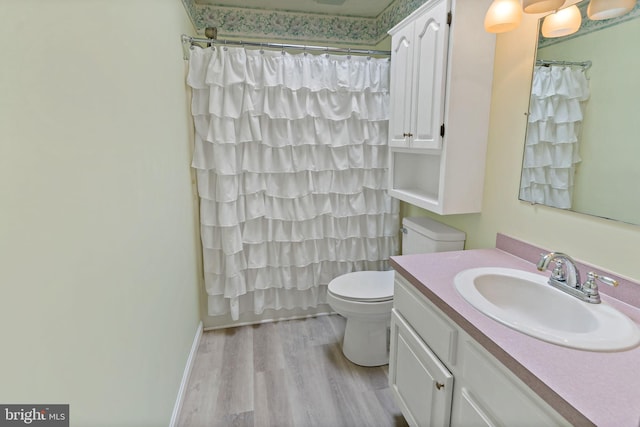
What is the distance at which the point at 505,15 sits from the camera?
4.44 feet

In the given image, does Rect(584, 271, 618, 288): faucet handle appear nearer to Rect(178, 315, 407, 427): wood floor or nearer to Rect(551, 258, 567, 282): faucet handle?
Rect(551, 258, 567, 282): faucet handle

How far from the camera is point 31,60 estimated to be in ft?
2.25

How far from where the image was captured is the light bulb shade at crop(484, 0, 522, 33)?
1350mm

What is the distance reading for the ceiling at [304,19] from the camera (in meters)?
2.49

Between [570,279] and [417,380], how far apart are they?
0.69m

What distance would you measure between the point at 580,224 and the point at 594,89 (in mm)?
488

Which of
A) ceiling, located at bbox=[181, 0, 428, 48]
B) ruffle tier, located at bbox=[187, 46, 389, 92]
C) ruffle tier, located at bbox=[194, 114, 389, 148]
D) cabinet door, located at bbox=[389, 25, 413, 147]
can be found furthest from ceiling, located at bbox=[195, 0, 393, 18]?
ruffle tier, located at bbox=[194, 114, 389, 148]

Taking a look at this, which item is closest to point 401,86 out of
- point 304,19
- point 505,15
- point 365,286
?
point 505,15

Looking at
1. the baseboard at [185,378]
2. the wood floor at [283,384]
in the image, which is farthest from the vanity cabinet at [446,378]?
the baseboard at [185,378]

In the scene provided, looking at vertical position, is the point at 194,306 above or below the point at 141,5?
below

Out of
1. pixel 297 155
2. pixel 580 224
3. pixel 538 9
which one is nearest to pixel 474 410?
pixel 580 224

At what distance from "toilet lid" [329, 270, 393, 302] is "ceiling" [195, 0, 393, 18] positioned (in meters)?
2.00

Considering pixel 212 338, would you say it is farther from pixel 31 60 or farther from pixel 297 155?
pixel 31 60

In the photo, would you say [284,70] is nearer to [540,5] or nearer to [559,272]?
[540,5]
